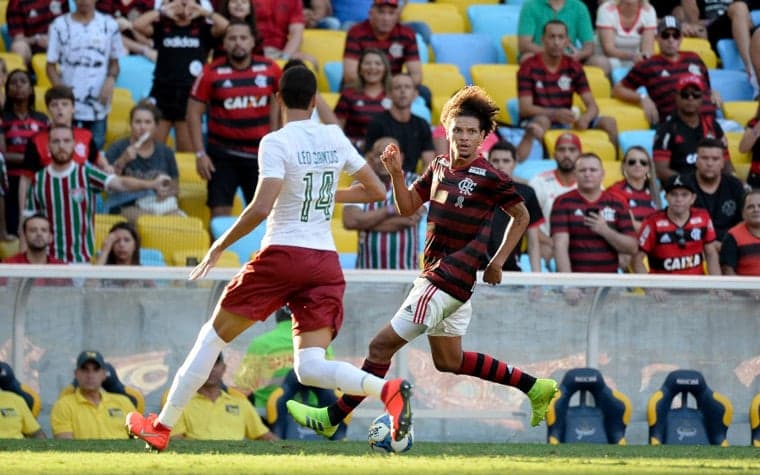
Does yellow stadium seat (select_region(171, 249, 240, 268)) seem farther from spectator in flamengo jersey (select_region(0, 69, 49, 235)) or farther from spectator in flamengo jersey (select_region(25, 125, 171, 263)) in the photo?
spectator in flamengo jersey (select_region(0, 69, 49, 235))

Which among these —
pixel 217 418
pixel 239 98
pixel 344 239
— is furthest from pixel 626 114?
pixel 217 418

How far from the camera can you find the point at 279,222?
747 centimetres

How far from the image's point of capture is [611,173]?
13836 mm

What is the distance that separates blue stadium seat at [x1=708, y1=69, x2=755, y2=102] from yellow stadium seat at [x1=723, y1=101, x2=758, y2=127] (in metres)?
0.46

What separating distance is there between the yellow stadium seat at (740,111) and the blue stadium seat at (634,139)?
4.02 feet

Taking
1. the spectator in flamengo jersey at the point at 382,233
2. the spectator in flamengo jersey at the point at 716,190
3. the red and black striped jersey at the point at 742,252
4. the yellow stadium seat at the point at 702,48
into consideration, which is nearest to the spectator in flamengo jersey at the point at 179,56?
the spectator in flamengo jersey at the point at 382,233

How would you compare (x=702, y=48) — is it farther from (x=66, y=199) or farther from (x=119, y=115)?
(x=66, y=199)

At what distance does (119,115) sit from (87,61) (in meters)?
0.59

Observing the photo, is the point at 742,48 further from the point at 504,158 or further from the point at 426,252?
the point at 426,252

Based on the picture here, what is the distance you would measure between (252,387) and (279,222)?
3.22 meters

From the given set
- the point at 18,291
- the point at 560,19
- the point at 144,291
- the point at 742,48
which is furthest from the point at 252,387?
the point at 742,48

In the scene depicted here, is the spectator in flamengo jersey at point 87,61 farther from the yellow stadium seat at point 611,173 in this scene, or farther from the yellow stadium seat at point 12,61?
the yellow stadium seat at point 611,173

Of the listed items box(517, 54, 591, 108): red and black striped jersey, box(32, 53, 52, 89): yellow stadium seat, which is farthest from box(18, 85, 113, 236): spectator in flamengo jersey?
box(517, 54, 591, 108): red and black striped jersey

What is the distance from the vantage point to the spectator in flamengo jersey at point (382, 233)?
11.8 m
